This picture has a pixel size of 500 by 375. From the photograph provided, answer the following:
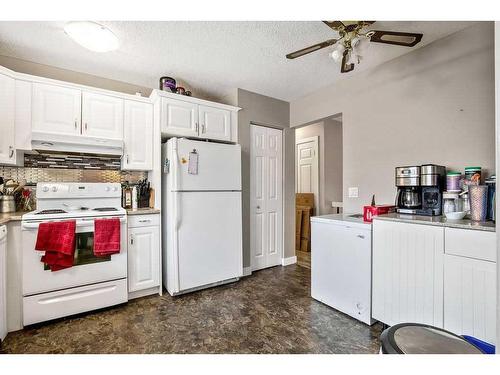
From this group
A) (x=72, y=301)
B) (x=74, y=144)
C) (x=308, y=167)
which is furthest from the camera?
(x=308, y=167)

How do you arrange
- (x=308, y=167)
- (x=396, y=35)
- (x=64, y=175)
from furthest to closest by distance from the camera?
(x=308, y=167)
(x=64, y=175)
(x=396, y=35)

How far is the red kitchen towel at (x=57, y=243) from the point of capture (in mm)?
1939

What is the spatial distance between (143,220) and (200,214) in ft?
1.87

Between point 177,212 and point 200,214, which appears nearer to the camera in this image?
point 177,212

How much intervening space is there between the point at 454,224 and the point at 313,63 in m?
1.90

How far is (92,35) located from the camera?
187cm

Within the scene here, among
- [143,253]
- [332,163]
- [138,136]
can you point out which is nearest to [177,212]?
[143,253]

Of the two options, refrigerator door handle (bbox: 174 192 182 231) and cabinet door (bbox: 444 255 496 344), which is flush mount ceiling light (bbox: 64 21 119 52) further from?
cabinet door (bbox: 444 255 496 344)

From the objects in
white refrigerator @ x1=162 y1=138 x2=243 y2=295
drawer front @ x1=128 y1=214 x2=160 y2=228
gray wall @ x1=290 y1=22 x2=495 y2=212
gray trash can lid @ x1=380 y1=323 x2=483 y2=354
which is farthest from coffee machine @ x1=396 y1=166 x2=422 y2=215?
drawer front @ x1=128 y1=214 x2=160 y2=228

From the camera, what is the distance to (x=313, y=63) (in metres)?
2.52

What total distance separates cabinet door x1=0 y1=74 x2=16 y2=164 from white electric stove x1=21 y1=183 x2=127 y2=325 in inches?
14.7

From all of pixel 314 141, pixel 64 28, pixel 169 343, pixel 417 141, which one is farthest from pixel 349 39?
pixel 314 141

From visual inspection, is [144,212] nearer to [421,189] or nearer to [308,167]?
[421,189]
